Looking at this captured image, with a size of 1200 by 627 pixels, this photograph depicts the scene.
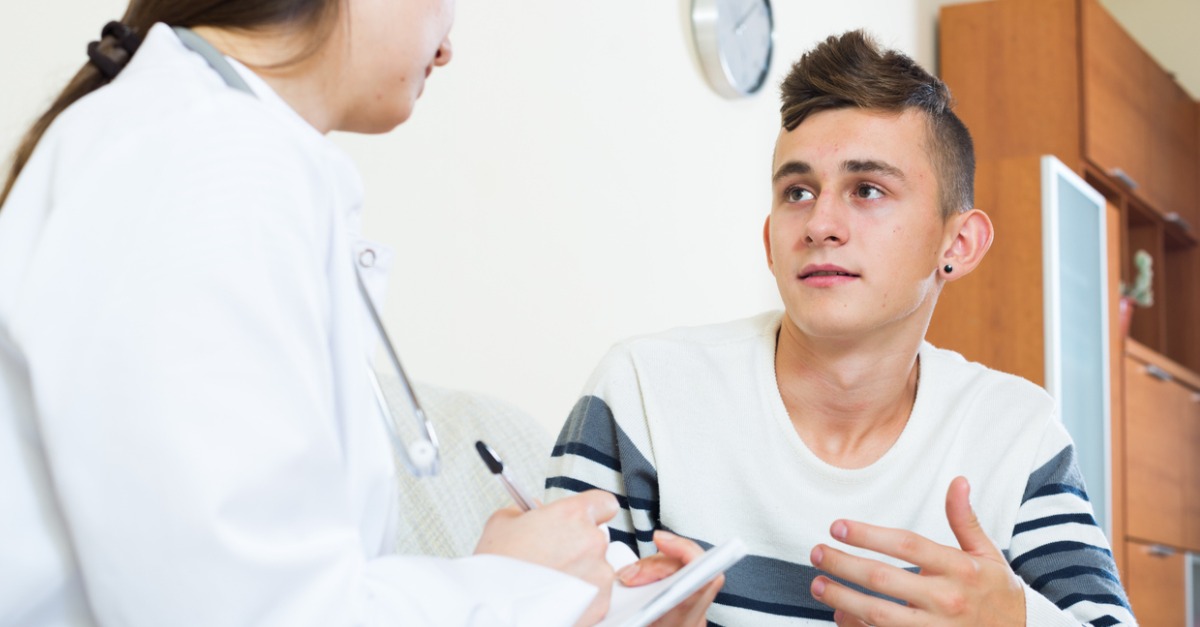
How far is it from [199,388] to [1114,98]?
4012mm

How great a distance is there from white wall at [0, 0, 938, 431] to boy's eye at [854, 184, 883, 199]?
0.49 m

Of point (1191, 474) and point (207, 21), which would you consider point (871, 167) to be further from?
point (1191, 474)

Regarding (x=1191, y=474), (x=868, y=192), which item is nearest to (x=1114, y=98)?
(x=1191, y=474)

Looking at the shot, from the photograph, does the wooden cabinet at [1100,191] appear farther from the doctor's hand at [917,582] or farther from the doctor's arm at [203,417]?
the doctor's arm at [203,417]

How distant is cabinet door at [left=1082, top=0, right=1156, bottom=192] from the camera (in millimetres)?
3916

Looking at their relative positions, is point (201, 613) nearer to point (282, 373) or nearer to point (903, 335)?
point (282, 373)

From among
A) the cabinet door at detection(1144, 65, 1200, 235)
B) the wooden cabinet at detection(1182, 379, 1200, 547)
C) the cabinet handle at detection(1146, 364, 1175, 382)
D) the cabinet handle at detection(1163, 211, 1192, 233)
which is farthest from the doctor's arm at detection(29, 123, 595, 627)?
the cabinet handle at detection(1163, 211, 1192, 233)

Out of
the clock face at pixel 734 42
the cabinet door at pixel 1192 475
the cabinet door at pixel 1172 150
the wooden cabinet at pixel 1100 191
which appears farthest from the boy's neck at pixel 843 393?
the cabinet door at pixel 1172 150

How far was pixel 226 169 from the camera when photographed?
0.67m

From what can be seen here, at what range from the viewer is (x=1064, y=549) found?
1.35 meters

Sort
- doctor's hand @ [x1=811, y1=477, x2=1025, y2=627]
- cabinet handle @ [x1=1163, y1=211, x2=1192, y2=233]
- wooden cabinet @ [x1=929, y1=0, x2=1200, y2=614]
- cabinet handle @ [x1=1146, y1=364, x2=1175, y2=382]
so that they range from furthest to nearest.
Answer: cabinet handle @ [x1=1163, y1=211, x2=1192, y2=233] → cabinet handle @ [x1=1146, y1=364, x2=1175, y2=382] → wooden cabinet @ [x1=929, y1=0, x2=1200, y2=614] → doctor's hand @ [x1=811, y1=477, x2=1025, y2=627]

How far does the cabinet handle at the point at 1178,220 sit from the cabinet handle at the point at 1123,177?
413mm

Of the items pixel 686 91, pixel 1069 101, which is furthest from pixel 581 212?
pixel 1069 101

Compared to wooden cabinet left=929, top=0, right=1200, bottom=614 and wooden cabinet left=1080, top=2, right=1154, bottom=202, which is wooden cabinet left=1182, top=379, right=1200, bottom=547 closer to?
wooden cabinet left=929, top=0, right=1200, bottom=614
